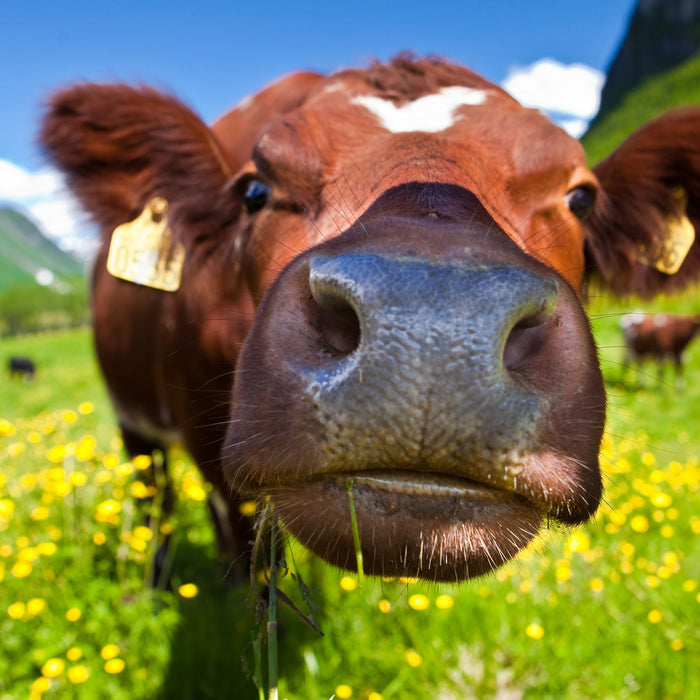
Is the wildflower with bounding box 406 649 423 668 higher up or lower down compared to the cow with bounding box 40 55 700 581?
lower down

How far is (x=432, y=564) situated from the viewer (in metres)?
1.23

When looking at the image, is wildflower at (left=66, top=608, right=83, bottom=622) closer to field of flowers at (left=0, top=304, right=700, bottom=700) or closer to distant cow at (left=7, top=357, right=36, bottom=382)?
field of flowers at (left=0, top=304, right=700, bottom=700)

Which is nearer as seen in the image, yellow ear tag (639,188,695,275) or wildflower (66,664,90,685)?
wildflower (66,664,90,685)

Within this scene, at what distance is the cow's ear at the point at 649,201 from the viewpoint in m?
2.62

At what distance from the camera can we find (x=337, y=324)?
3.88ft

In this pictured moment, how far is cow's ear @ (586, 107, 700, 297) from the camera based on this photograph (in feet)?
8.61

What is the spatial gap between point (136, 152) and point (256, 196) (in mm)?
919

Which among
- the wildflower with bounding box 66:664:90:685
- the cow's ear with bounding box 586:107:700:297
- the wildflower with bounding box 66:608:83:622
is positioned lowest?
the wildflower with bounding box 66:608:83:622

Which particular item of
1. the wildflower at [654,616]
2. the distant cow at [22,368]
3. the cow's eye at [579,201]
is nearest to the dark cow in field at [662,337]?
the wildflower at [654,616]

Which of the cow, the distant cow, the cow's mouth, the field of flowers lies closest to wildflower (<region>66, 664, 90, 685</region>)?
the field of flowers

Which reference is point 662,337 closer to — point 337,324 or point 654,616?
point 654,616

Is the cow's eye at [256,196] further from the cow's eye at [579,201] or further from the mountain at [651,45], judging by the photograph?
the mountain at [651,45]

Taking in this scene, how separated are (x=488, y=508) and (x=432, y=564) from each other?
0.61 ft

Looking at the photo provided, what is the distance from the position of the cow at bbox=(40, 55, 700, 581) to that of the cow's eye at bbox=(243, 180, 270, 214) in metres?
0.01
